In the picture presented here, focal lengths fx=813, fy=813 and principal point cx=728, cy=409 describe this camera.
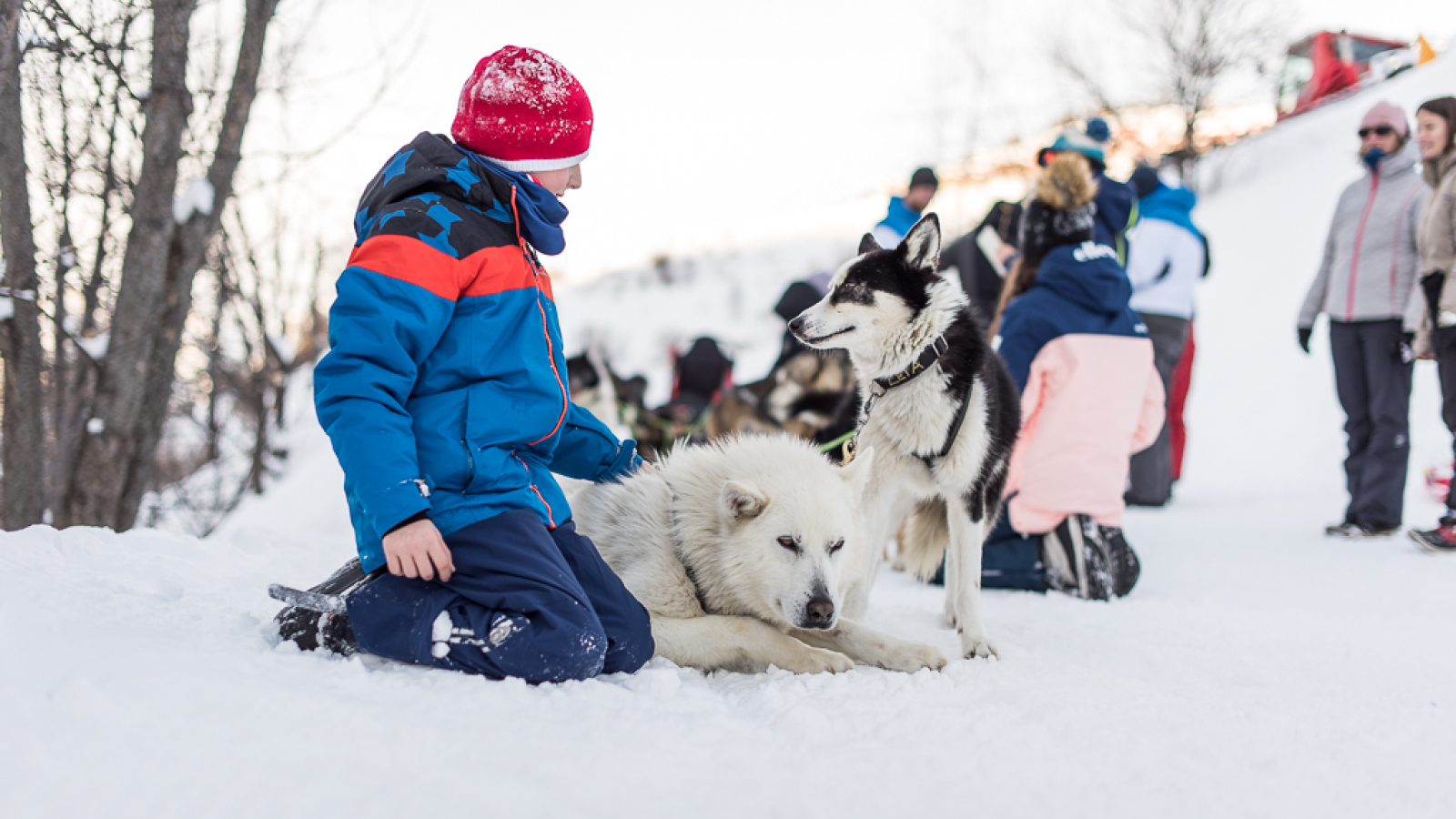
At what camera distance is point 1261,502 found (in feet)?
19.6

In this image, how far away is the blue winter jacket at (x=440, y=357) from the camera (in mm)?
1577

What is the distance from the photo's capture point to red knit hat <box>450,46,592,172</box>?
6.16 feet

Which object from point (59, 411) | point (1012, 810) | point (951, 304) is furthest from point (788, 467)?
point (59, 411)

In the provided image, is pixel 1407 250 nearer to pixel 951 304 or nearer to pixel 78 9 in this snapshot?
pixel 951 304

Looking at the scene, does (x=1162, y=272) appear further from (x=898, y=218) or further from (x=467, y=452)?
(x=467, y=452)

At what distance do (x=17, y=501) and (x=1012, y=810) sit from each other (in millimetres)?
3738

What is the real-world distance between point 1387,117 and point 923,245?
11.7 ft

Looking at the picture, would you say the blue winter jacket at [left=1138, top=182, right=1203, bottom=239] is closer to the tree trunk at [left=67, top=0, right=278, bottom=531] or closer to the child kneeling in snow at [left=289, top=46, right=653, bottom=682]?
the child kneeling in snow at [left=289, top=46, right=653, bottom=682]

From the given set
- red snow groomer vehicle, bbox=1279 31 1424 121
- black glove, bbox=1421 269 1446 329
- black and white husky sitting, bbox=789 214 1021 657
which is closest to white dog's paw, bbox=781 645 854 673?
black and white husky sitting, bbox=789 214 1021 657

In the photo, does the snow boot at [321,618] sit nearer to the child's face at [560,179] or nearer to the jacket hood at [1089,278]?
the child's face at [560,179]

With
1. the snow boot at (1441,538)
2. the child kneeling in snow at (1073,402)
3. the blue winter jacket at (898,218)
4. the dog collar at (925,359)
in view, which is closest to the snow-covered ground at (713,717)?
the child kneeling in snow at (1073,402)

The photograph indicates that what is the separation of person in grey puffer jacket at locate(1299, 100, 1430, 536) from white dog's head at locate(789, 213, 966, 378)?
3126mm

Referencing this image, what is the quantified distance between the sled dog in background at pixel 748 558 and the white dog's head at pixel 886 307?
1.72 feet

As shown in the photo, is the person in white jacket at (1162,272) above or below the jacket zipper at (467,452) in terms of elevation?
above
